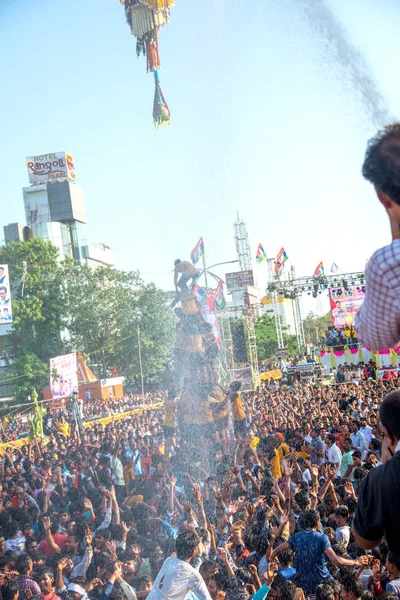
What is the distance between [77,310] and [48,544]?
36.8 meters

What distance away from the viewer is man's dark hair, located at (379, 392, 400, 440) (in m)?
2.25

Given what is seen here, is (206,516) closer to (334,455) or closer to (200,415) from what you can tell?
(334,455)

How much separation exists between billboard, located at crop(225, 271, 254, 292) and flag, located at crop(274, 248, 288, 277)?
1754 millimetres

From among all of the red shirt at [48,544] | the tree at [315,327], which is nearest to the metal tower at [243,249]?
the tree at [315,327]

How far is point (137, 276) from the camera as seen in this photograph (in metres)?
45.6

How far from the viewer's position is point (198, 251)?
92.9 feet

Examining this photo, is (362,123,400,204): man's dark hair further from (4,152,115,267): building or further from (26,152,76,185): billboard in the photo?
(26,152,76,185): billboard

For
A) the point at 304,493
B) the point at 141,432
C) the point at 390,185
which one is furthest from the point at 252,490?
the point at 141,432

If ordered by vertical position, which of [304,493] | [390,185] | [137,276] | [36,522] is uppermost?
[137,276]

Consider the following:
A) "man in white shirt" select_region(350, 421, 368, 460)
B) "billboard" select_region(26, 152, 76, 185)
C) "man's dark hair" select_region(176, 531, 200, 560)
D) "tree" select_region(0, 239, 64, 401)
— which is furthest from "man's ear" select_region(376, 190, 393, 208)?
"billboard" select_region(26, 152, 76, 185)

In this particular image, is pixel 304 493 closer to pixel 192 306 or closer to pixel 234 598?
pixel 234 598

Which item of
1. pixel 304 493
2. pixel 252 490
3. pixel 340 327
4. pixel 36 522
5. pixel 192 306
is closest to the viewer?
pixel 304 493

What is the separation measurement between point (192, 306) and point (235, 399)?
2.24 metres

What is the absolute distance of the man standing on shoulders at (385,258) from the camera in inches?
67.8
